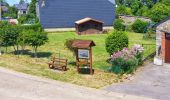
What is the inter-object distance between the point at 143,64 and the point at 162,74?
10.1 ft

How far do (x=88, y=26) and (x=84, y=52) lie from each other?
2946 cm

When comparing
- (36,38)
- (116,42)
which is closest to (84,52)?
(116,42)

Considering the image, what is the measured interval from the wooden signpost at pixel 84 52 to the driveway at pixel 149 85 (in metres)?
3.36

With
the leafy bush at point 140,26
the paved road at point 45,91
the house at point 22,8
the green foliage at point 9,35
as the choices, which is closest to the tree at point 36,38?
the green foliage at point 9,35

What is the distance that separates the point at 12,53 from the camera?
34656 mm

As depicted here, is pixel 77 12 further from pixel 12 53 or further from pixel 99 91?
pixel 99 91

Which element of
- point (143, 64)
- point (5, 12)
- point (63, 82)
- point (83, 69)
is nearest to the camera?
point (63, 82)

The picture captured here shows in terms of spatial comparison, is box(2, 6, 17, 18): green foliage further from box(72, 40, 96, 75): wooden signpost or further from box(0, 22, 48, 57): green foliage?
box(72, 40, 96, 75): wooden signpost

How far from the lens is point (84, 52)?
25.8 meters

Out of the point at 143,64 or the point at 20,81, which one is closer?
the point at 20,81

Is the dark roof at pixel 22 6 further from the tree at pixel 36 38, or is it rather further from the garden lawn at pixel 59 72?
the tree at pixel 36 38

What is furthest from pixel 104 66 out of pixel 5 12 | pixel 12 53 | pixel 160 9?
pixel 5 12

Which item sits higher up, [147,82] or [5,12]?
[5,12]

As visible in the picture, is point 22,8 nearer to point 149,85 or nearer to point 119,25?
point 119,25
